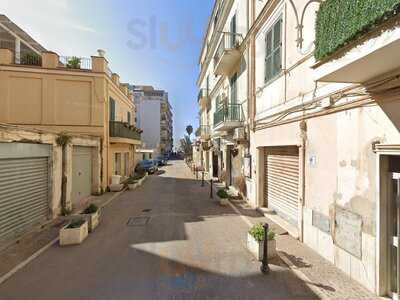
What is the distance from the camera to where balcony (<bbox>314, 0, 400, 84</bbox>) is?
2.83 meters

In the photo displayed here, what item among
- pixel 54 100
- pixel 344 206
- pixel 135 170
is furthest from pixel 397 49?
pixel 135 170

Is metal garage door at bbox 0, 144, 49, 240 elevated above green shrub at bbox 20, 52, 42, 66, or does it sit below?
below

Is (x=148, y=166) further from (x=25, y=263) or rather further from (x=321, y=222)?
(x=321, y=222)

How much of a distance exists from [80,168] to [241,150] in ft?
28.2

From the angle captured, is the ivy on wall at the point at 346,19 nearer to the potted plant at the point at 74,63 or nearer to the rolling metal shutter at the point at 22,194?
the rolling metal shutter at the point at 22,194

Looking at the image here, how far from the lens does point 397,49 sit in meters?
3.00

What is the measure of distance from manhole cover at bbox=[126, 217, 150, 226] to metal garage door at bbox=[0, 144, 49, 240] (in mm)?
3045

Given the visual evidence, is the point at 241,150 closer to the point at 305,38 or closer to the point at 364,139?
the point at 305,38

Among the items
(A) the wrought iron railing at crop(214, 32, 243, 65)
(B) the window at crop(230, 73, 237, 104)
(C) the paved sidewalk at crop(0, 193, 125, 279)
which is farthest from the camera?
(B) the window at crop(230, 73, 237, 104)

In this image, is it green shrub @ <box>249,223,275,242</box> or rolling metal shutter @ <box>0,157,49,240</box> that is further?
rolling metal shutter @ <box>0,157,49,240</box>

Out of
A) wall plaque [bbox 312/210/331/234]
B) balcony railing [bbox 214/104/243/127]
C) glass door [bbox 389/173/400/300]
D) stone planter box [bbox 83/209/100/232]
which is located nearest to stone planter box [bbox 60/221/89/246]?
stone planter box [bbox 83/209/100/232]

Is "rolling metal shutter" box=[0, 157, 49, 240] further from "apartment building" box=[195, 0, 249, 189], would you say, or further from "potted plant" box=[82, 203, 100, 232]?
"apartment building" box=[195, 0, 249, 189]

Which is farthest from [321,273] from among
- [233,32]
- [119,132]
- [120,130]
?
[120,130]

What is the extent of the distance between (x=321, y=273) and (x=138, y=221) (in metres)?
6.08
